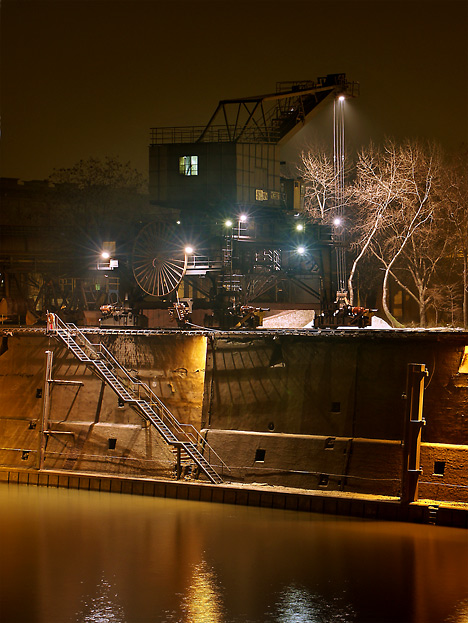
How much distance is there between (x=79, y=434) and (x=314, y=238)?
11260 millimetres

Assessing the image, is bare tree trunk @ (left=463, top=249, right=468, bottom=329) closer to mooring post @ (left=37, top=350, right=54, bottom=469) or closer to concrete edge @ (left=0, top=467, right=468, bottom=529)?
concrete edge @ (left=0, top=467, right=468, bottom=529)

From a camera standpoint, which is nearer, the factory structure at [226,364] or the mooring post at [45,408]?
the factory structure at [226,364]

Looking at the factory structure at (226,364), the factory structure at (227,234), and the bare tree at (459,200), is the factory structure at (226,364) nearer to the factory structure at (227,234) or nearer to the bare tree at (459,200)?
the factory structure at (227,234)

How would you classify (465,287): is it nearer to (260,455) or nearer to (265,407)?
(265,407)

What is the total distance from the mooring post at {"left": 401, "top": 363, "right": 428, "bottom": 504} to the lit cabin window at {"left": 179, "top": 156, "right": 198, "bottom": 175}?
15346 mm

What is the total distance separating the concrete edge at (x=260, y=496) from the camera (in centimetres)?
2352

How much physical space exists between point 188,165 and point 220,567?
61.7 feet

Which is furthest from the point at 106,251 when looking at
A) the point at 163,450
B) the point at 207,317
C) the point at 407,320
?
the point at 407,320

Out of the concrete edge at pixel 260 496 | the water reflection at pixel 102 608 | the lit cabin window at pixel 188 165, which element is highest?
the lit cabin window at pixel 188 165

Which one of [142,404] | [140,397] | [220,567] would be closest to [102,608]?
[220,567]

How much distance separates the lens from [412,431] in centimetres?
2423

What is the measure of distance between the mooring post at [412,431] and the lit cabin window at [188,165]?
50.3ft

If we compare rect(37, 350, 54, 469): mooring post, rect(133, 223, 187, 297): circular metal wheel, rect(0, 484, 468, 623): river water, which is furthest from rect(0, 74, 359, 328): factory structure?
rect(0, 484, 468, 623): river water

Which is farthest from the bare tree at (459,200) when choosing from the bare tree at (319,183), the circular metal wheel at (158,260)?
the circular metal wheel at (158,260)
